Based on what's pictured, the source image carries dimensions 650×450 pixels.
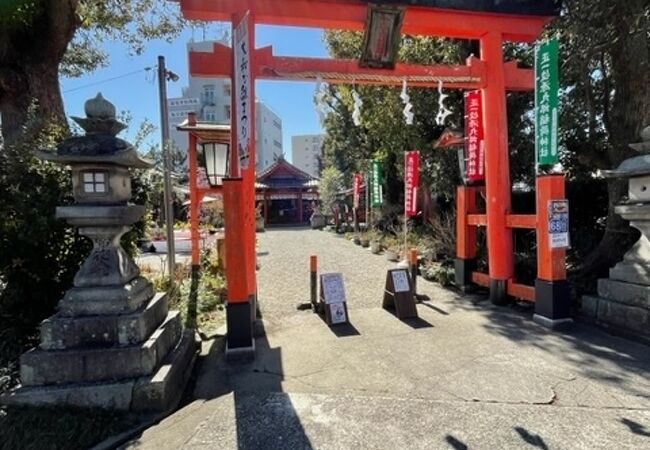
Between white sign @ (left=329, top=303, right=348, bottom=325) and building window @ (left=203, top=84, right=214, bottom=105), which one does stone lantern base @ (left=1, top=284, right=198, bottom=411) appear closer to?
white sign @ (left=329, top=303, right=348, bottom=325)

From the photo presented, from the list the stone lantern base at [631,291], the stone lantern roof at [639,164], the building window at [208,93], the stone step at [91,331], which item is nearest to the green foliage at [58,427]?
the stone step at [91,331]

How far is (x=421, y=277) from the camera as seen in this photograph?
8711 mm

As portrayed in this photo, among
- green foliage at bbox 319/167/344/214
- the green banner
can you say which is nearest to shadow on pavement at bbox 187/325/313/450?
the green banner

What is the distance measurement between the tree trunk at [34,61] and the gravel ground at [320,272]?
4705 millimetres

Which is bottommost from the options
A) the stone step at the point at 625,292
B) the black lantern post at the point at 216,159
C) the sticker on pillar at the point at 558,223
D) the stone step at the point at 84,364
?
the stone step at the point at 84,364

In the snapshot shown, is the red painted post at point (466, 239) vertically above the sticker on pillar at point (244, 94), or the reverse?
the sticker on pillar at point (244, 94)

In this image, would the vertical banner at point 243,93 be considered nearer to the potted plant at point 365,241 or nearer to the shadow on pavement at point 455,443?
the shadow on pavement at point 455,443

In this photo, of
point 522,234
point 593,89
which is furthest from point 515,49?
point 522,234

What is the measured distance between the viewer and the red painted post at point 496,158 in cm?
594

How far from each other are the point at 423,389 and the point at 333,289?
2305 mm

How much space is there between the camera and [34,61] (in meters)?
6.79

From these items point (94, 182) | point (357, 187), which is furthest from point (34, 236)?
point (357, 187)

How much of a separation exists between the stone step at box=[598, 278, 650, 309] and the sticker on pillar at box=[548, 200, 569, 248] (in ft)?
2.58

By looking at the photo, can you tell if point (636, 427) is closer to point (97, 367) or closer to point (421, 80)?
point (97, 367)
